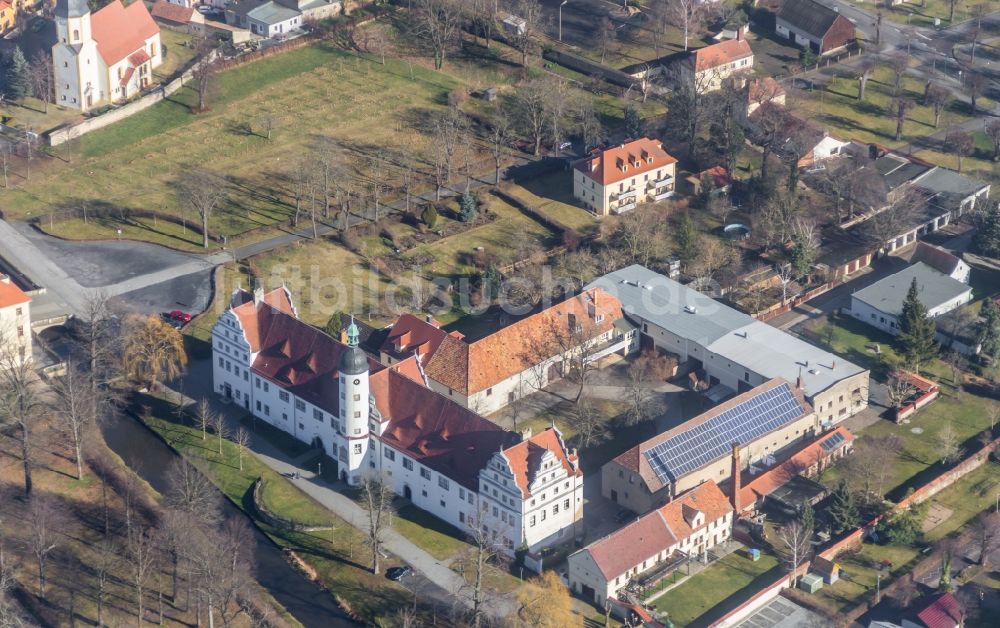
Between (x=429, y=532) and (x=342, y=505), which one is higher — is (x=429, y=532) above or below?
below

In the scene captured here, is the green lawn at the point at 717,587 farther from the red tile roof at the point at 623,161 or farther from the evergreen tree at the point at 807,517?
the red tile roof at the point at 623,161

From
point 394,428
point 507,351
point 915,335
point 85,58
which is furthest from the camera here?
point 85,58

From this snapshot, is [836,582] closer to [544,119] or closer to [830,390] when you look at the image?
[830,390]

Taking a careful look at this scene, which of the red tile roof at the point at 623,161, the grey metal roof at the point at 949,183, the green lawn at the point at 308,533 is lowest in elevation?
the green lawn at the point at 308,533

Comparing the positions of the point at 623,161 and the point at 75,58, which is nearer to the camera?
the point at 623,161

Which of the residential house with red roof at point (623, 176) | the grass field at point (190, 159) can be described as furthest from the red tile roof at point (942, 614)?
the grass field at point (190, 159)

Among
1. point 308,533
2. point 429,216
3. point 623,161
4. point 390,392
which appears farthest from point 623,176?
point 308,533

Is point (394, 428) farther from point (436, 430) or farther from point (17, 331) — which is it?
point (17, 331)

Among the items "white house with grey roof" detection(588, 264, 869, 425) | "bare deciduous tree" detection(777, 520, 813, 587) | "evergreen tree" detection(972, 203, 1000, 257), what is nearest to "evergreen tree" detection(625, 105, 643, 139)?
"white house with grey roof" detection(588, 264, 869, 425)
